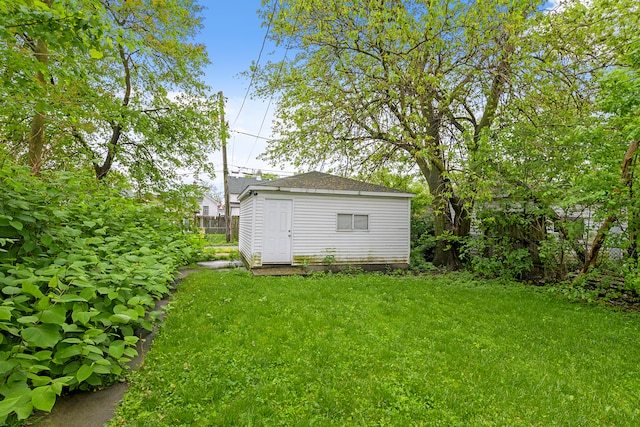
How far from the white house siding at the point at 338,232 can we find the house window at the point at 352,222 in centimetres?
12

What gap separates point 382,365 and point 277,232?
219 inches

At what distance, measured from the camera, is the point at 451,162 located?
782 cm

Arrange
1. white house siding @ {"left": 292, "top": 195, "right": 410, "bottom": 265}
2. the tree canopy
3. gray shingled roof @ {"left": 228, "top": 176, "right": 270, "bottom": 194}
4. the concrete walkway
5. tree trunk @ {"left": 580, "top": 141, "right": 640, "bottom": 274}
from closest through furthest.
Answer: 1. the concrete walkway
2. tree trunk @ {"left": 580, "top": 141, "right": 640, "bottom": 274}
3. the tree canopy
4. white house siding @ {"left": 292, "top": 195, "right": 410, "bottom": 265}
5. gray shingled roof @ {"left": 228, "top": 176, "right": 270, "bottom": 194}

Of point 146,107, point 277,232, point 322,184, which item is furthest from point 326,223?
point 146,107

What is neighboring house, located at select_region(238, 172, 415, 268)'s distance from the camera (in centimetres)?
801

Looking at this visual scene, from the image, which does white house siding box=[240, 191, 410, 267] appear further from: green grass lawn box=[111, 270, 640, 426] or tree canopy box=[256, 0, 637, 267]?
green grass lawn box=[111, 270, 640, 426]

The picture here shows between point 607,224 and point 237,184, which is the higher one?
point 237,184

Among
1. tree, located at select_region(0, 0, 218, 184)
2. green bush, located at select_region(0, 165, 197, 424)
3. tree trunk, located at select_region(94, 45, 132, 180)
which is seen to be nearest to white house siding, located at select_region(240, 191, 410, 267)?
tree, located at select_region(0, 0, 218, 184)

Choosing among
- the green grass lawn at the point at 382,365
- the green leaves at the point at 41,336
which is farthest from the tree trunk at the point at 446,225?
the green leaves at the point at 41,336

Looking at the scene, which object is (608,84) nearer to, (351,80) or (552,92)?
(552,92)

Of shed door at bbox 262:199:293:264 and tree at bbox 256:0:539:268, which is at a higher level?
tree at bbox 256:0:539:268

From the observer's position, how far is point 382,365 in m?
2.89

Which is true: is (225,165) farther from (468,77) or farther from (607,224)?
(607,224)

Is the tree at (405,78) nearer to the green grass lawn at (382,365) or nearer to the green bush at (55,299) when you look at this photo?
the green grass lawn at (382,365)
